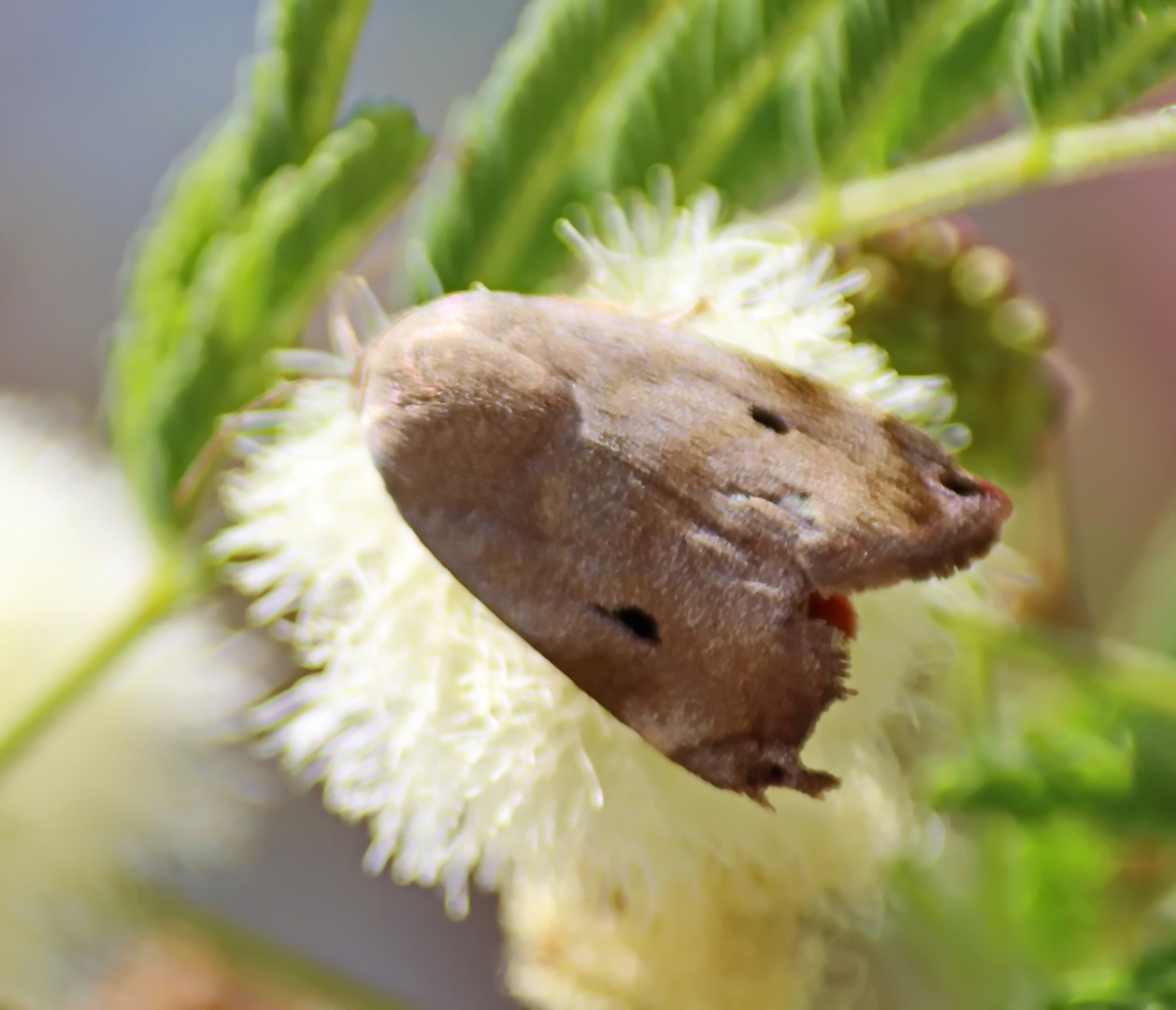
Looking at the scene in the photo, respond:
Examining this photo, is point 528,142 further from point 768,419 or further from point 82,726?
point 82,726

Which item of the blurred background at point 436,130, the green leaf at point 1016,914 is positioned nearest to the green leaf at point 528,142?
the green leaf at point 1016,914

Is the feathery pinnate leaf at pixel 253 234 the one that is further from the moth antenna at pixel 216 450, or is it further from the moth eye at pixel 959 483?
the moth eye at pixel 959 483

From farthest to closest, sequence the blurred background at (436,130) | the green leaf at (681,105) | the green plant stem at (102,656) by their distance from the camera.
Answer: the blurred background at (436,130)
the green plant stem at (102,656)
the green leaf at (681,105)

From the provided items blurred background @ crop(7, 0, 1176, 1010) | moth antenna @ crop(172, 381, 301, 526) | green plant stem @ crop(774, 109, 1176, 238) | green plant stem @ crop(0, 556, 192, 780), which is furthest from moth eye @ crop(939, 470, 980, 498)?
blurred background @ crop(7, 0, 1176, 1010)

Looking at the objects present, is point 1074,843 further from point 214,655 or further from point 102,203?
point 102,203

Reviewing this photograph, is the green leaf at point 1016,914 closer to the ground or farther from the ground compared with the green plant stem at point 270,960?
farther from the ground

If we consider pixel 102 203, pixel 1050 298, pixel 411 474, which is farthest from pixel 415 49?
pixel 411 474

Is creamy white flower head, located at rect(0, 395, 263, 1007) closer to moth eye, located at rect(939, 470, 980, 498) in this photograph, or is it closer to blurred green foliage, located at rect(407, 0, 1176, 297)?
blurred green foliage, located at rect(407, 0, 1176, 297)

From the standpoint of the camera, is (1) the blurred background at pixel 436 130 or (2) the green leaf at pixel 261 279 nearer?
(2) the green leaf at pixel 261 279
